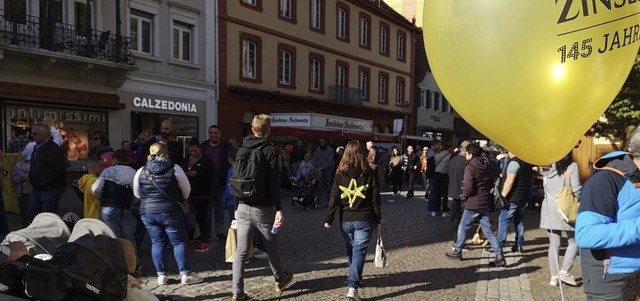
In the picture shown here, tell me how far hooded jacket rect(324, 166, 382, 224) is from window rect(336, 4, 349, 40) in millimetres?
22624

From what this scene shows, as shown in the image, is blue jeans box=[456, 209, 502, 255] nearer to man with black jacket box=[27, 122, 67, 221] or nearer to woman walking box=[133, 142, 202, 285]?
woman walking box=[133, 142, 202, 285]

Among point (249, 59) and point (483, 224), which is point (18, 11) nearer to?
point (249, 59)

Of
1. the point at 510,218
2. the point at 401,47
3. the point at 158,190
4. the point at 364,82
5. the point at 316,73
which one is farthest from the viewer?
the point at 401,47

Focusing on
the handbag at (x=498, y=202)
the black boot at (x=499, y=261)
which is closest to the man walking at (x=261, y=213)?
the black boot at (x=499, y=261)

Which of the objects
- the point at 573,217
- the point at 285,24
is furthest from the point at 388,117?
the point at 573,217

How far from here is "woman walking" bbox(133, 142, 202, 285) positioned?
5129mm

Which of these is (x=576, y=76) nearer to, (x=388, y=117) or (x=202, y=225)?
(x=202, y=225)

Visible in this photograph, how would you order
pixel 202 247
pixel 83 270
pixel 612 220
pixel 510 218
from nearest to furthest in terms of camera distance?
1. pixel 83 270
2. pixel 612 220
3. pixel 202 247
4. pixel 510 218

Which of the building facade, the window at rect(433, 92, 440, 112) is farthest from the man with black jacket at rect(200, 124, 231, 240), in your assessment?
the window at rect(433, 92, 440, 112)

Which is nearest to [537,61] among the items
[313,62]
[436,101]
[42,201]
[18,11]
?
[42,201]

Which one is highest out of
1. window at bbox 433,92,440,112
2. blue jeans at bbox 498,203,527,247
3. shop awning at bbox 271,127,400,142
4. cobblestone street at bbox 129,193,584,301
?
window at bbox 433,92,440,112

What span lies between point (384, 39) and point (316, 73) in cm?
780

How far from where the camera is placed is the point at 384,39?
1226 inches

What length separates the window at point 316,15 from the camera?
24578 millimetres
